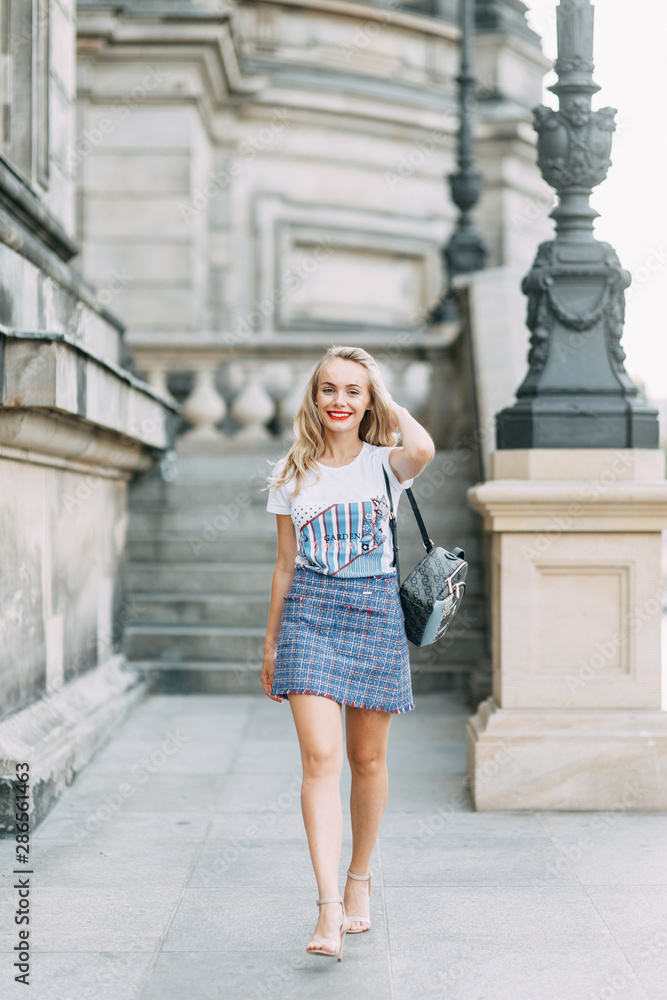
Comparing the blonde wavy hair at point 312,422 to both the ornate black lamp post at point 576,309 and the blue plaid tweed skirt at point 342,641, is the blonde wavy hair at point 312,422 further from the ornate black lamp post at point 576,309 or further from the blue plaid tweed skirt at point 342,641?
the ornate black lamp post at point 576,309

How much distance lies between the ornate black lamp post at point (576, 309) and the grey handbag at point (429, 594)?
5.69 feet

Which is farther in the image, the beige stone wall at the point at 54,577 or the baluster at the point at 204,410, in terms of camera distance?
the baluster at the point at 204,410

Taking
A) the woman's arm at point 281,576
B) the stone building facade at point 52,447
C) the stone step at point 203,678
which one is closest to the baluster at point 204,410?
the stone building facade at point 52,447

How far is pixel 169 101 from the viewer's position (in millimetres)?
13234

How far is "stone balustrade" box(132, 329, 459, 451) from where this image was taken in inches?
412

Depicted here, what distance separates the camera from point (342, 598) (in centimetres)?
364

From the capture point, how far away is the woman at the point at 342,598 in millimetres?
3561

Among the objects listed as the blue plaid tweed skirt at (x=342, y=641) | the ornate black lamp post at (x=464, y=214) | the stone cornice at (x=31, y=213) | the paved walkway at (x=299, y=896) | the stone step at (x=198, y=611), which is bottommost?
the paved walkway at (x=299, y=896)

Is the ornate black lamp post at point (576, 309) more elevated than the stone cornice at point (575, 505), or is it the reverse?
the ornate black lamp post at point (576, 309)

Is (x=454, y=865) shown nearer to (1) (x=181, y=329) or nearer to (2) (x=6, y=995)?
(2) (x=6, y=995)

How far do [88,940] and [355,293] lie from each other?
1283 cm

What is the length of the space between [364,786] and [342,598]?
633 mm

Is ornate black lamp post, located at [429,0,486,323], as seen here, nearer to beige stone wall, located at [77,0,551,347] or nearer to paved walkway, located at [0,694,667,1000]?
beige stone wall, located at [77,0,551,347]

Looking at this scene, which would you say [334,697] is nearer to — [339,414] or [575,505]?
[339,414]
